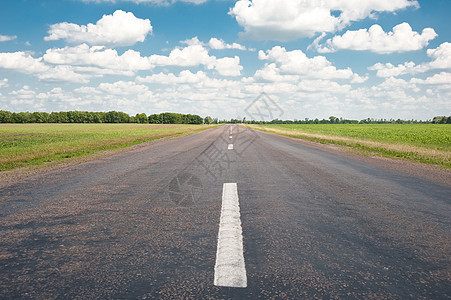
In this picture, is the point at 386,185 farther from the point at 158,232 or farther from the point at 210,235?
the point at 158,232

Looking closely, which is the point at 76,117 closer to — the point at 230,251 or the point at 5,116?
the point at 5,116

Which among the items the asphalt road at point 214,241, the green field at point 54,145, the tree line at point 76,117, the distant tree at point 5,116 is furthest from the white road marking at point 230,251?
the tree line at point 76,117

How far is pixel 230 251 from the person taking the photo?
8.49 ft

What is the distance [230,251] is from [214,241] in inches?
11.7

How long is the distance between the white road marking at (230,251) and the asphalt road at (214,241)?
0.18 ft

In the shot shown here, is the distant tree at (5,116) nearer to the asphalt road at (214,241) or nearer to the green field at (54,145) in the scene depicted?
the green field at (54,145)

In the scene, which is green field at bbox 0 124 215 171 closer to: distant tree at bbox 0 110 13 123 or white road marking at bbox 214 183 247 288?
white road marking at bbox 214 183 247 288

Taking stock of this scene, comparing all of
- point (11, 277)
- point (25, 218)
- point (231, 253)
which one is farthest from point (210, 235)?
point (25, 218)

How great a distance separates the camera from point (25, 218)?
3.71 metres

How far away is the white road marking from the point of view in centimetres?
211

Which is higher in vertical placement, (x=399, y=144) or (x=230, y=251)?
(x=399, y=144)

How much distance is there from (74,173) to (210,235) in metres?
6.05

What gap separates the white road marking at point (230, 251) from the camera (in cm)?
211

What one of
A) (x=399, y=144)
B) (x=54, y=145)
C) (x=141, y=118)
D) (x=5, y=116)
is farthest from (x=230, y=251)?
(x=141, y=118)
